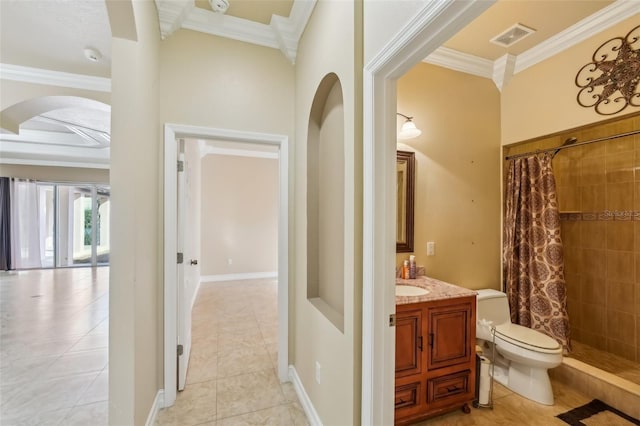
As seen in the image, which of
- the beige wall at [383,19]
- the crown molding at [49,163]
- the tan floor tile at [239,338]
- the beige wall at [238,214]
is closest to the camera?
the beige wall at [383,19]

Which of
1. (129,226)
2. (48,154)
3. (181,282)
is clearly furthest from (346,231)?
(48,154)

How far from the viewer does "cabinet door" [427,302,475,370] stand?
5.65ft

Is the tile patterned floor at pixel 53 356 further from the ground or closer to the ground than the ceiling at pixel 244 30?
closer to the ground

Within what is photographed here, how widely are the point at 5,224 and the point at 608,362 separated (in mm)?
10430

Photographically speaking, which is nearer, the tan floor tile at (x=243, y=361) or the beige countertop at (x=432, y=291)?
the beige countertop at (x=432, y=291)

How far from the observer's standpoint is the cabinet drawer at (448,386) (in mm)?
1741

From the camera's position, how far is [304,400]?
1.88m

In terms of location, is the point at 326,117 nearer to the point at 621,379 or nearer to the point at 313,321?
the point at 313,321

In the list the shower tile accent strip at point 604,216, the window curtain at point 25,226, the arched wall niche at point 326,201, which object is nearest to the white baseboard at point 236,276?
the arched wall niche at point 326,201

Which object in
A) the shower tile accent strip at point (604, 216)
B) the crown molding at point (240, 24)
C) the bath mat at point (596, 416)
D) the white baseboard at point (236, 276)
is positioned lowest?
the bath mat at point (596, 416)

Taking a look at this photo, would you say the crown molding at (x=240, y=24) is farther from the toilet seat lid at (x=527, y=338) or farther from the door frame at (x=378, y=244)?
the toilet seat lid at (x=527, y=338)

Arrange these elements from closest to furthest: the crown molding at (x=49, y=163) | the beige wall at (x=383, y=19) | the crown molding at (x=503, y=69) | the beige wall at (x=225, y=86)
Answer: the beige wall at (x=383, y=19) < the beige wall at (x=225, y=86) < the crown molding at (x=503, y=69) < the crown molding at (x=49, y=163)

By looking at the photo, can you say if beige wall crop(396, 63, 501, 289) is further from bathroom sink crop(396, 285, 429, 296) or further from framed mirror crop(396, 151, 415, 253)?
bathroom sink crop(396, 285, 429, 296)

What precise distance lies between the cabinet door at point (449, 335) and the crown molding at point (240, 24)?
7.31 feet
